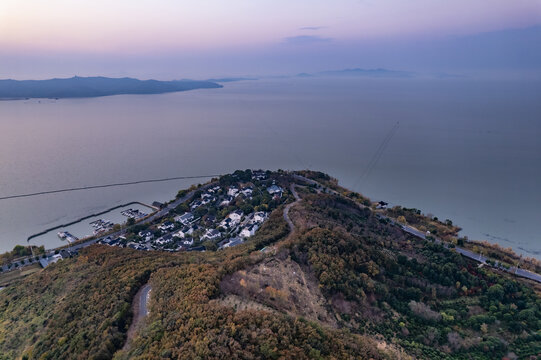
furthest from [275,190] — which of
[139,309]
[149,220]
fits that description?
[139,309]

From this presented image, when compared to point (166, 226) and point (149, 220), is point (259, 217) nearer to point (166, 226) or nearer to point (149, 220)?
point (166, 226)

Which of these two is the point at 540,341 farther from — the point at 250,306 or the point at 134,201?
the point at 134,201

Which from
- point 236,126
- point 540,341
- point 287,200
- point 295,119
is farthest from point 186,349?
point 295,119

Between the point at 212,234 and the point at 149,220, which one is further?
the point at 149,220

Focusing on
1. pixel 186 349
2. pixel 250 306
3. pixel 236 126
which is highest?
pixel 236 126

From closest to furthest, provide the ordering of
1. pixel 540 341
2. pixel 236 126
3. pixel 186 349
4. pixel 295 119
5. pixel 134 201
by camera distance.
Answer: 1. pixel 186 349
2. pixel 540 341
3. pixel 134 201
4. pixel 236 126
5. pixel 295 119
